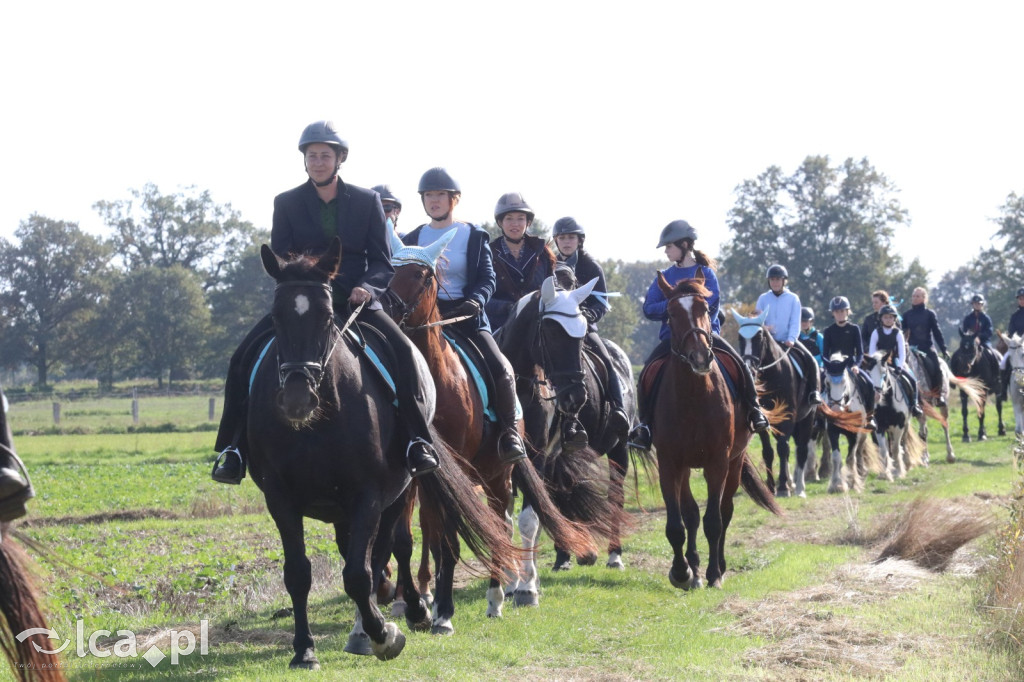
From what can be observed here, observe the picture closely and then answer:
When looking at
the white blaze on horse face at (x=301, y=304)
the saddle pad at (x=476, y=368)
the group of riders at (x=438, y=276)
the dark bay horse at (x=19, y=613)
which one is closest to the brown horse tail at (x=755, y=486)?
the group of riders at (x=438, y=276)

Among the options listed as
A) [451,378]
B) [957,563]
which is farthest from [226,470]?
[957,563]

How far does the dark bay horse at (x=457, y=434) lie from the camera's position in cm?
811

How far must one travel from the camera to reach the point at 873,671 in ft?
22.0

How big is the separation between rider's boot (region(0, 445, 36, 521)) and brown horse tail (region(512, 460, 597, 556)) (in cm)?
484

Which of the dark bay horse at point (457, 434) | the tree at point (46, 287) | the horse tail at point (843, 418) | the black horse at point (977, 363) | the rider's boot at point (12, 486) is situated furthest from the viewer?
the tree at point (46, 287)

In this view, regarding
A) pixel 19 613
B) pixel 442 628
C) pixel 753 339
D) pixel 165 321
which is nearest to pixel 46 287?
pixel 165 321

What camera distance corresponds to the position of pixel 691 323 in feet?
32.0

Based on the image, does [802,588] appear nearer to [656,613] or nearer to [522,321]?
[656,613]

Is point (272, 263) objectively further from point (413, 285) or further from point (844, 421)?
point (844, 421)

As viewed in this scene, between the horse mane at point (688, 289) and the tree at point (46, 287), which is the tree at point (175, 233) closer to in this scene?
the tree at point (46, 287)

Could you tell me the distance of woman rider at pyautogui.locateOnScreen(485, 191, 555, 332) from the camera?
1088 cm

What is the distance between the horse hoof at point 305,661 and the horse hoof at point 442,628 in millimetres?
1476

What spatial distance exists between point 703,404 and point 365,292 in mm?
4175

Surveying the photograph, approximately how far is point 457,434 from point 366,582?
2058 millimetres
